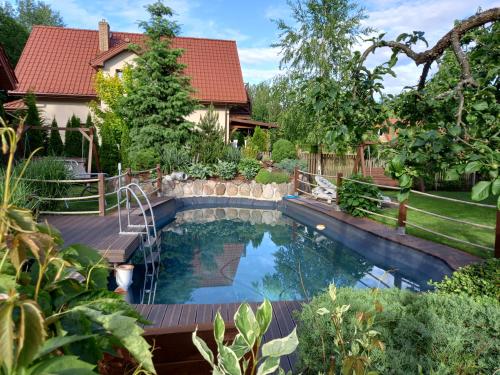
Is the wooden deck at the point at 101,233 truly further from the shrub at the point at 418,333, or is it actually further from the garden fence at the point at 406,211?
the garden fence at the point at 406,211

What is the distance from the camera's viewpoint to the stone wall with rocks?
12.6 m

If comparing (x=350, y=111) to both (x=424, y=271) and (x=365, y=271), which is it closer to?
(x=424, y=271)

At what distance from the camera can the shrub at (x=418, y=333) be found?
1.74m

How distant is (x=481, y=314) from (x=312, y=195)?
9.46 metres

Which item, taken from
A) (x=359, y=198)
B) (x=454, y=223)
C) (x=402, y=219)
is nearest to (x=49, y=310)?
(x=402, y=219)

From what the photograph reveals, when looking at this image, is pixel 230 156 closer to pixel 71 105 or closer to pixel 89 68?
pixel 71 105

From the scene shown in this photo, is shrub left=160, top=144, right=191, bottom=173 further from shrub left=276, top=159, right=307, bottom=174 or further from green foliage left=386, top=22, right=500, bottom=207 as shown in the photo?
green foliage left=386, top=22, right=500, bottom=207

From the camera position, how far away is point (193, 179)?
1295cm

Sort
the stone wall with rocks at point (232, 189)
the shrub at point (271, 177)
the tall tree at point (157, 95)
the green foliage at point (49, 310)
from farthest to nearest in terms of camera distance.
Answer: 1. the tall tree at point (157, 95)
2. the shrub at point (271, 177)
3. the stone wall with rocks at point (232, 189)
4. the green foliage at point (49, 310)

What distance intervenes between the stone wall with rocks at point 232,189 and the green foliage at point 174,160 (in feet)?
2.57

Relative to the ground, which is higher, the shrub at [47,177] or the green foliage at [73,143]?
the green foliage at [73,143]

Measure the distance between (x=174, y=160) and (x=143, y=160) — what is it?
1.09m

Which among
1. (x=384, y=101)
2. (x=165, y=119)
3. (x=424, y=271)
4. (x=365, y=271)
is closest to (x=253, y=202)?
(x=165, y=119)

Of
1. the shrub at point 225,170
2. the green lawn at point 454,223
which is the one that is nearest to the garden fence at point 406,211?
the green lawn at point 454,223
